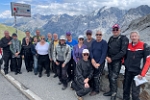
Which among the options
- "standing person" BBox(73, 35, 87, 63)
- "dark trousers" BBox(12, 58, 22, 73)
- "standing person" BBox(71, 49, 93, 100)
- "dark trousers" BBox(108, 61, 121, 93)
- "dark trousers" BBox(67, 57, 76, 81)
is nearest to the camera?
"dark trousers" BBox(108, 61, 121, 93)

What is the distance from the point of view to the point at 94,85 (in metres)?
7.17

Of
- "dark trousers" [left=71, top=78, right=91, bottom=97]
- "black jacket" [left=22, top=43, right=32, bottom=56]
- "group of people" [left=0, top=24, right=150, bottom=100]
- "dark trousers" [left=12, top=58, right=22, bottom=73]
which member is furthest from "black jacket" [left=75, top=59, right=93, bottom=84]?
"dark trousers" [left=12, top=58, right=22, bottom=73]

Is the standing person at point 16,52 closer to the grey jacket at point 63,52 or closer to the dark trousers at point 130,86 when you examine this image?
the grey jacket at point 63,52

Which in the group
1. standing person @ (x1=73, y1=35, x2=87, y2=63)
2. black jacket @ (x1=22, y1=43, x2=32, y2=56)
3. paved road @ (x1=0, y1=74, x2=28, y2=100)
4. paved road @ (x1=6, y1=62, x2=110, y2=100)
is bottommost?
paved road @ (x1=0, y1=74, x2=28, y2=100)

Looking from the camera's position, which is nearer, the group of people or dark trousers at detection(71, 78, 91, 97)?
the group of people

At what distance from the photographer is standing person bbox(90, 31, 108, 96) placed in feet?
21.3

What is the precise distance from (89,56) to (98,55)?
421 mm

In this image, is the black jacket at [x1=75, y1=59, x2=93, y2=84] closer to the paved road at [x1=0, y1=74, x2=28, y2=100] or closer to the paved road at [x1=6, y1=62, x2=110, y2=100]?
the paved road at [x1=6, y1=62, x2=110, y2=100]

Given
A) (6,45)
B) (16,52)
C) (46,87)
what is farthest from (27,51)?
(46,87)

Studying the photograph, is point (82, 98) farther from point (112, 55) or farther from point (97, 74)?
point (112, 55)

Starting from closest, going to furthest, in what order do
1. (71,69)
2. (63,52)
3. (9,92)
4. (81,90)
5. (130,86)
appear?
(130,86) → (81,90) → (9,92) → (63,52) → (71,69)

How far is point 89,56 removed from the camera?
273 inches

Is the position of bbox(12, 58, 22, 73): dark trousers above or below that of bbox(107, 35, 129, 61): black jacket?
below

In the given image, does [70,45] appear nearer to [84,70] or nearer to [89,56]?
[89,56]
